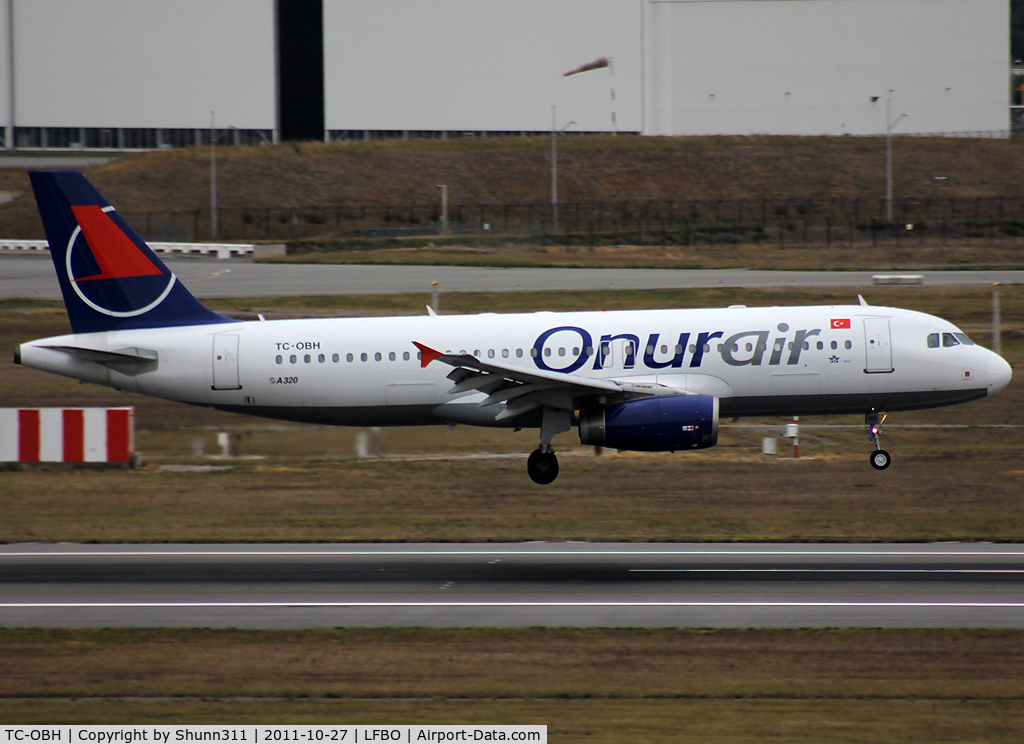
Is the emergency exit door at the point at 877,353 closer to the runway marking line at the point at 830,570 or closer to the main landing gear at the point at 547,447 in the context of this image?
the runway marking line at the point at 830,570

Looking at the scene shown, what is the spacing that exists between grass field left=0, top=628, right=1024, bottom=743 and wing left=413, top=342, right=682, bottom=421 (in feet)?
27.5

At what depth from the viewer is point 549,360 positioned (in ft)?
99.0

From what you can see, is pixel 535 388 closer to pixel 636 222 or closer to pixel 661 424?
pixel 661 424

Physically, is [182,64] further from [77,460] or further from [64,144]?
[77,460]

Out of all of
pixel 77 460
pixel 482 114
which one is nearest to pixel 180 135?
pixel 482 114

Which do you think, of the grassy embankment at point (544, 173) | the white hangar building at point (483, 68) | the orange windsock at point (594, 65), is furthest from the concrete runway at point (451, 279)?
the orange windsock at point (594, 65)

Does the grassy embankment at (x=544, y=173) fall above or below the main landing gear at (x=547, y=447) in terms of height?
above

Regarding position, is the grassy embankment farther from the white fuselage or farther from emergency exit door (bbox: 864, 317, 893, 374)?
emergency exit door (bbox: 864, 317, 893, 374)

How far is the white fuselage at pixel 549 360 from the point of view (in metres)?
29.8

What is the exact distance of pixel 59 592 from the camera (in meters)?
24.5

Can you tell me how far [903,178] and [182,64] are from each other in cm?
6731
